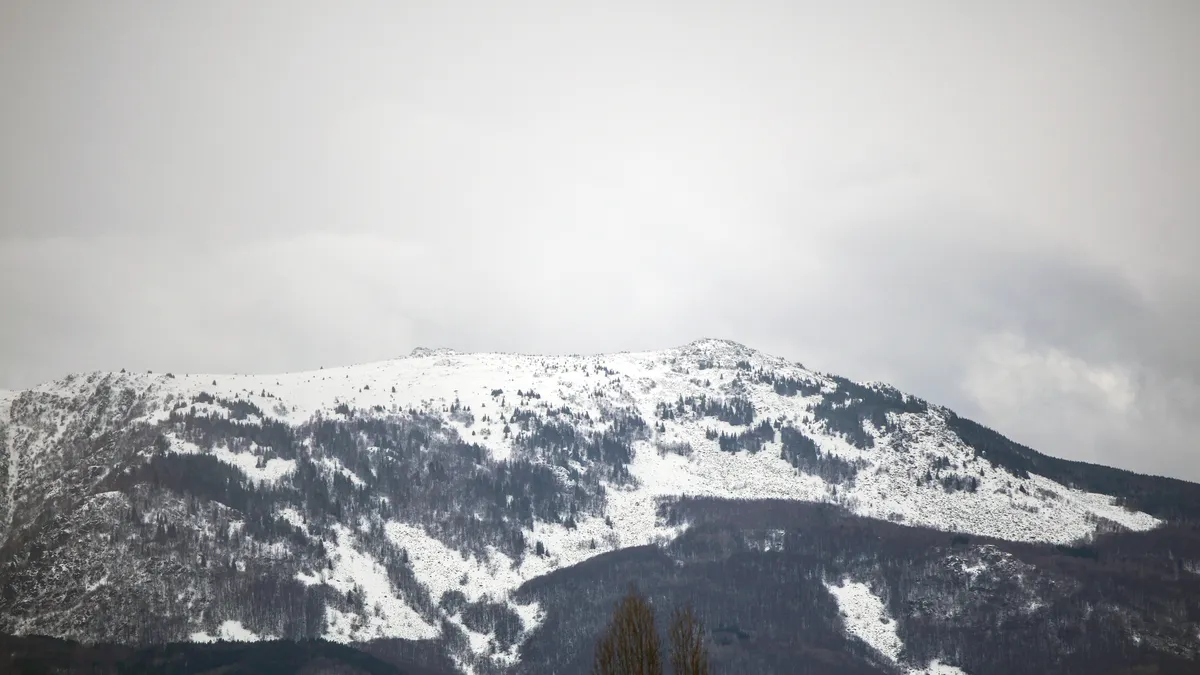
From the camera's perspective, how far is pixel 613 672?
154000 mm

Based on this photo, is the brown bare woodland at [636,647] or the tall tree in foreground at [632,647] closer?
the brown bare woodland at [636,647]

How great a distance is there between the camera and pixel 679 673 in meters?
151

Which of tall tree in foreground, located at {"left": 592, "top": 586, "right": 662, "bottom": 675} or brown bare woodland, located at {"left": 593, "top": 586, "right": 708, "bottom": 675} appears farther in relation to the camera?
tall tree in foreground, located at {"left": 592, "top": 586, "right": 662, "bottom": 675}

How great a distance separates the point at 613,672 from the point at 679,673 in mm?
8473

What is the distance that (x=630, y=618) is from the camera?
157500 mm

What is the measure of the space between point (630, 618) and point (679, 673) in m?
10.1

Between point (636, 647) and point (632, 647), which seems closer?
point (632, 647)

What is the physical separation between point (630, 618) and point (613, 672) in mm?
7167
